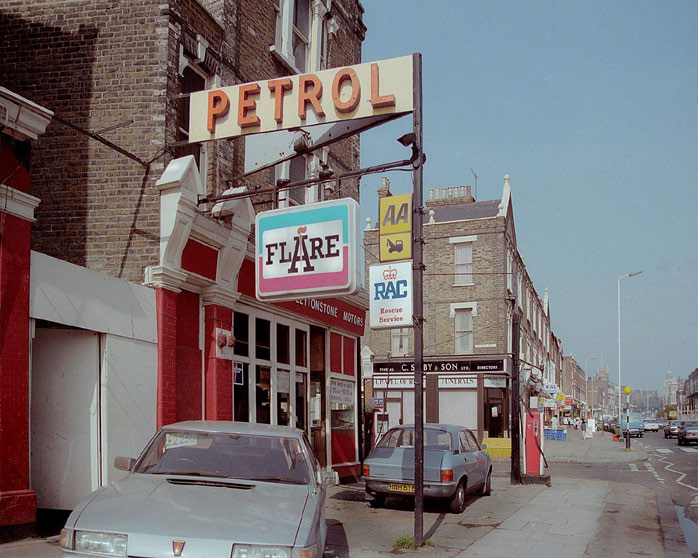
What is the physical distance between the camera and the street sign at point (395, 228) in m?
11.6

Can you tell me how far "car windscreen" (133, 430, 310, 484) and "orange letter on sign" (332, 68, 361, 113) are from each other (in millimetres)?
5660

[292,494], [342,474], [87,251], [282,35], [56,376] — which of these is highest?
[282,35]

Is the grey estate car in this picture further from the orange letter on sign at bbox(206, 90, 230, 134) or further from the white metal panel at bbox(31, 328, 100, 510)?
the orange letter on sign at bbox(206, 90, 230, 134)

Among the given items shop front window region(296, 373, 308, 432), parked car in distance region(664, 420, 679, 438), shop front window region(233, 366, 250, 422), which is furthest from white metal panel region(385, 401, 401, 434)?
shop front window region(233, 366, 250, 422)

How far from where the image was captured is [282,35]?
672 inches

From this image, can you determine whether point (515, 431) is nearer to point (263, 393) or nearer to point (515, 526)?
point (263, 393)

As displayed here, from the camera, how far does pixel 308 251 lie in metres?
11.5

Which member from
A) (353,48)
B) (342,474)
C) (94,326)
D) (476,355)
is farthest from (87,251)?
(476,355)

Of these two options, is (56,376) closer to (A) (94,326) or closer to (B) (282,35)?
(A) (94,326)

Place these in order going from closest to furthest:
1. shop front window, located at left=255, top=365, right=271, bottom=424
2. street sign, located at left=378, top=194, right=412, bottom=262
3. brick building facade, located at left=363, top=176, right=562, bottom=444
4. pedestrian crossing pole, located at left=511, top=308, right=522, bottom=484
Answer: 1. street sign, located at left=378, top=194, right=412, bottom=262
2. shop front window, located at left=255, top=365, right=271, bottom=424
3. pedestrian crossing pole, located at left=511, top=308, right=522, bottom=484
4. brick building facade, located at left=363, top=176, right=562, bottom=444

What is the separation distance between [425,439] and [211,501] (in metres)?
9.10

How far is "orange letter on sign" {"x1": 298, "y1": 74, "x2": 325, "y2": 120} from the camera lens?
11.8 metres

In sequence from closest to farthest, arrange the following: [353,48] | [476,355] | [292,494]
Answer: [292,494], [353,48], [476,355]

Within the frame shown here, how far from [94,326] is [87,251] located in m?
2.25
